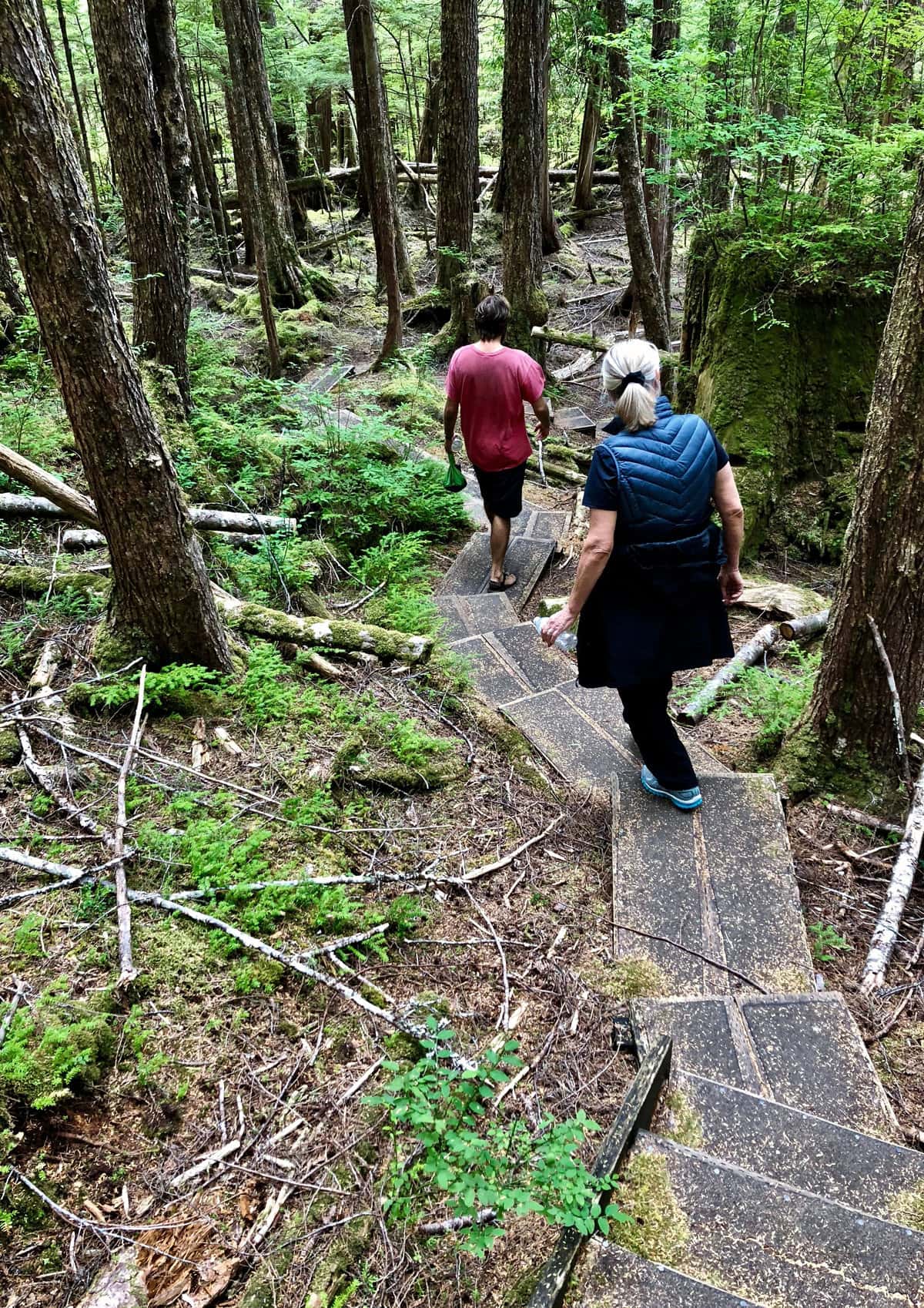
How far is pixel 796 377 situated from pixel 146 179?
246 inches

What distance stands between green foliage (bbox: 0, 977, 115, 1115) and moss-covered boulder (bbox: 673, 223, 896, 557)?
20.2 ft

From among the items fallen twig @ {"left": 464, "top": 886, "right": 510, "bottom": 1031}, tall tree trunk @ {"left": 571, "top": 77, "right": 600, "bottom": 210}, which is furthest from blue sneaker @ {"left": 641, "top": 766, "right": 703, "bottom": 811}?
tall tree trunk @ {"left": 571, "top": 77, "right": 600, "bottom": 210}

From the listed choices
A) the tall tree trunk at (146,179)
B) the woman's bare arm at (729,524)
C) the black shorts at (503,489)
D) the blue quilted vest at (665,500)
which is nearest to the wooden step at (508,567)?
the black shorts at (503,489)

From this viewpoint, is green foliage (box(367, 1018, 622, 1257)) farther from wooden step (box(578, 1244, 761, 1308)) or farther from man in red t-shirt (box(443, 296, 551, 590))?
man in red t-shirt (box(443, 296, 551, 590))

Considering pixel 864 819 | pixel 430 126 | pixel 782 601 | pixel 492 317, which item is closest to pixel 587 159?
pixel 430 126

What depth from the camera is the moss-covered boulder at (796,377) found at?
265 inches

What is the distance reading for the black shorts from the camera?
627 cm

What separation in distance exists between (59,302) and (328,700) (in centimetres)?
237

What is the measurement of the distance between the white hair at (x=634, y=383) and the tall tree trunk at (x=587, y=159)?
641 inches

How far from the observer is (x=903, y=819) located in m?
3.76

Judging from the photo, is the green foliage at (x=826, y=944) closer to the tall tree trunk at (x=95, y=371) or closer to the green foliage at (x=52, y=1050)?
the green foliage at (x=52, y=1050)

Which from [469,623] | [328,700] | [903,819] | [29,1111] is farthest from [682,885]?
[469,623]

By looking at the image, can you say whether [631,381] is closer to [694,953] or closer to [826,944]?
[694,953]

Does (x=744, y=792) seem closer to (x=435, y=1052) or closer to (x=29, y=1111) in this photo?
(x=435, y=1052)
